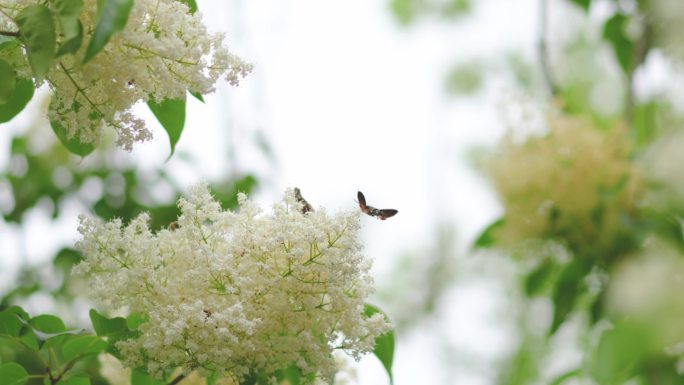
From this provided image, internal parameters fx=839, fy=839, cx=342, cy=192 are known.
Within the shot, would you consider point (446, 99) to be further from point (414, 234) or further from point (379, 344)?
point (379, 344)

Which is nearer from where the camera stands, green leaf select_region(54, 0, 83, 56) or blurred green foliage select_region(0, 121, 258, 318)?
green leaf select_region(54, 0, 83, 56)

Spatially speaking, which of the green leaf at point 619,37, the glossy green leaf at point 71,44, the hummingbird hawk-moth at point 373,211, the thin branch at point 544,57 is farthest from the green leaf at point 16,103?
the thin branch at point 544,57

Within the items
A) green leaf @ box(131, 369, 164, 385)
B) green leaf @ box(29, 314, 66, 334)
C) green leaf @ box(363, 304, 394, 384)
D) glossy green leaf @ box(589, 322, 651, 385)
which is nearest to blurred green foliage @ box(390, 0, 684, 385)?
glossy green leaf @ box(589, 322, 651, 385)

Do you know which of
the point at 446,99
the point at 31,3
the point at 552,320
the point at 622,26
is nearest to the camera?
the point at 31,3

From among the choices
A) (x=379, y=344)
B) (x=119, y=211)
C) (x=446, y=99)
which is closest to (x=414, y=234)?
(x=446, y=99)

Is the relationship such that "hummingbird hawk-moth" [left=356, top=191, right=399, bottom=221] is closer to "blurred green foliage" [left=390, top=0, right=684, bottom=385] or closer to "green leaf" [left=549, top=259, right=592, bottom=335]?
"blurred green foliage" [left=390, top=0, right=684, bottom=385]

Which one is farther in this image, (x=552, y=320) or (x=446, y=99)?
(x=446, y=99)

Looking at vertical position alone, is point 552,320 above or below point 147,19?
above
